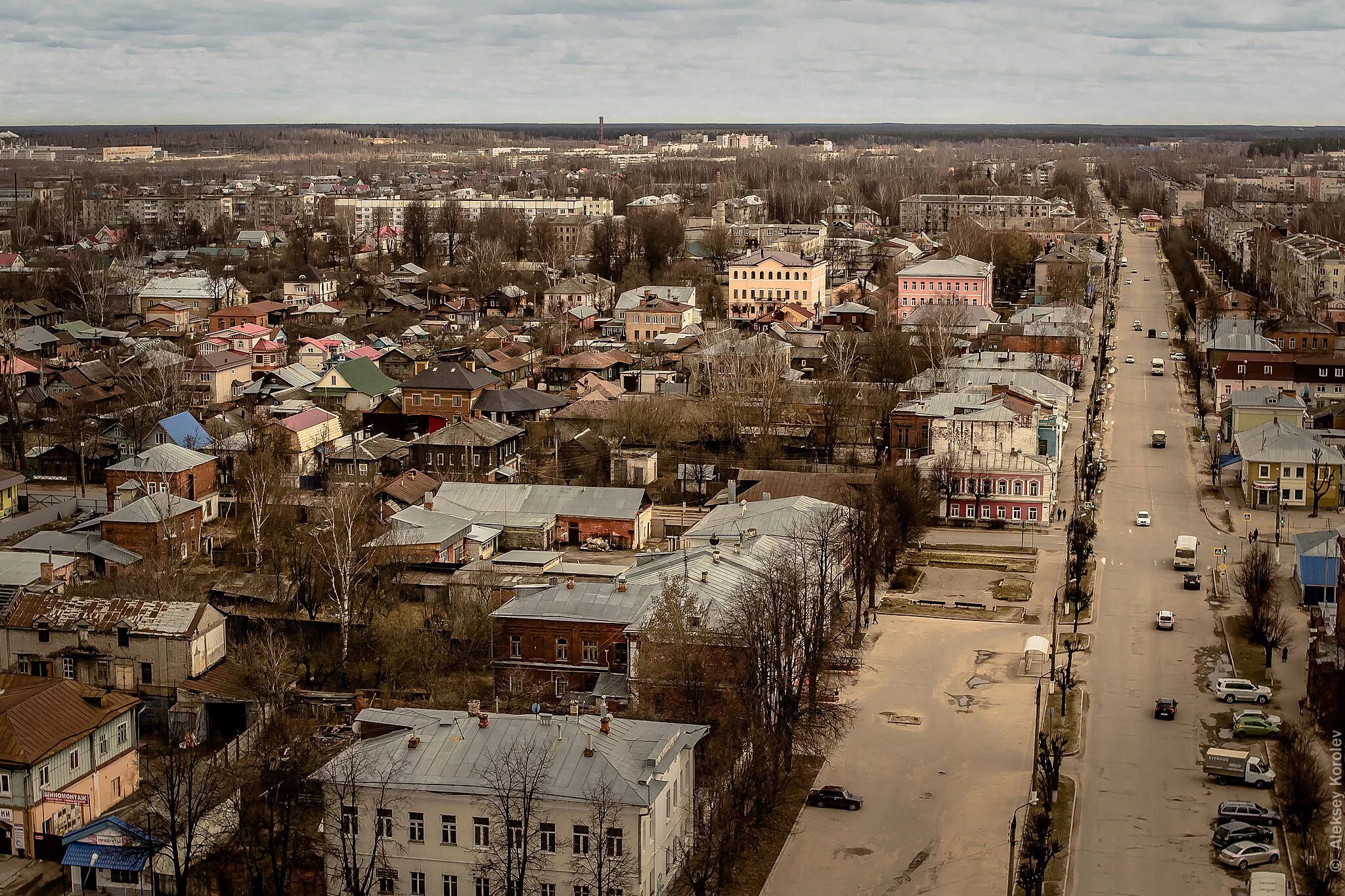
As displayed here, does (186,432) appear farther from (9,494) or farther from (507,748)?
(507,748)

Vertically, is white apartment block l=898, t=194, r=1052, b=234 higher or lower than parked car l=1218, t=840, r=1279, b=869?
higher

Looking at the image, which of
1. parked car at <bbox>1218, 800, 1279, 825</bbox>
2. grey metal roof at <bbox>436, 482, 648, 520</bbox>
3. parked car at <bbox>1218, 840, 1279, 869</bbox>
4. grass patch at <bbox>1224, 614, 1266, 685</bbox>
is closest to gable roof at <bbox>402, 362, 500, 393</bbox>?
grey metal roof at <bbox>436, 482, 648, 520</bbox>

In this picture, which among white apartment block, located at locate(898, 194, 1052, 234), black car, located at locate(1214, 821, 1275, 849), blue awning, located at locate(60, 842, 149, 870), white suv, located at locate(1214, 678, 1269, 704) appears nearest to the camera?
blue awning, located at locate(60, 842, 149, 870)

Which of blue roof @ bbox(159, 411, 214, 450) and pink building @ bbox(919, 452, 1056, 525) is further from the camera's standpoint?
blue roof @ bbox(159, 411, 214, 450)

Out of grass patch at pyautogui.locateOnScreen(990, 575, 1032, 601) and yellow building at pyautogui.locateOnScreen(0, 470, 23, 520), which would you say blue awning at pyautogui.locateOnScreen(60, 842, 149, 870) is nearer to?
grass patch at pyautogui.locateOnScreen(990, 575, 1032, 601)

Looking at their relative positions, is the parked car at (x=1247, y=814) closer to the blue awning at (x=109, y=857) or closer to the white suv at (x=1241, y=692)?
the white suv at (x=1241, y=692)

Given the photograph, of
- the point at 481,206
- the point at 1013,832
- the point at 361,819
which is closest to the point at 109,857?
the point at 361,819

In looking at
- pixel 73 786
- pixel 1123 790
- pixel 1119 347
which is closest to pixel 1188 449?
pixel 1119 347
